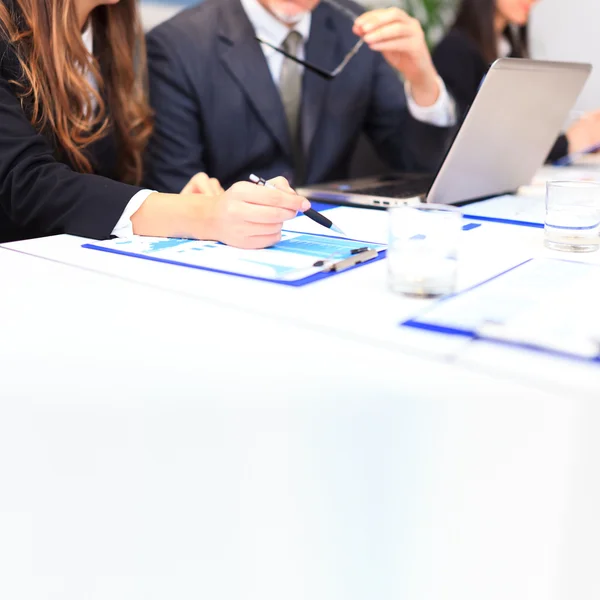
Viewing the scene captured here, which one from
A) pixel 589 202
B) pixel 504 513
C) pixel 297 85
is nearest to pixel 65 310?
pixel 504 513

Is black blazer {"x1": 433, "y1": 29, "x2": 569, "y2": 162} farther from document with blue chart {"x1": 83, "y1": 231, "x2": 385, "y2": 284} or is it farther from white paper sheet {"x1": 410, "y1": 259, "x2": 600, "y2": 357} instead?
white paper sheet {"x1": 410, "y1": 259, "x2": 600, "y2": 357}

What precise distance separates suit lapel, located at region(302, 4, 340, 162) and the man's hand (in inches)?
9.7

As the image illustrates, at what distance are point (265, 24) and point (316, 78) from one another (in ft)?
0.54

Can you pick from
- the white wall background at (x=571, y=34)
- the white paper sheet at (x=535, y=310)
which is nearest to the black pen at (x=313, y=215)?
the white paper sheet at (x=535, y=310)

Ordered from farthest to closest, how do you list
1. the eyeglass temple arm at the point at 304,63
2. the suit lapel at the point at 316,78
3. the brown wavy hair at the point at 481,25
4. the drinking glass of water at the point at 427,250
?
1. the brown wavy hair at the point at 481,25
2. the suit lapel at the point at 316,78
3. the eyeglass temple arm at the point at 304,63
4. the drinking glass of water at the point at 427,250

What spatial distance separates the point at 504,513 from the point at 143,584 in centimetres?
31

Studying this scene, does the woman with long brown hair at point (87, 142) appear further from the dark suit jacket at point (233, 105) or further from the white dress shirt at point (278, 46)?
the white dress shirt at point (278, 46)

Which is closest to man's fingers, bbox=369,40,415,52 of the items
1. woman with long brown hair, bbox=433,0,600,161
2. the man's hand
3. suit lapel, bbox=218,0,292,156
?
the man's hand

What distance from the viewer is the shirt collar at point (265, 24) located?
159 cm

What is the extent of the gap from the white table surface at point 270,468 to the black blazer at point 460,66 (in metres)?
1.60

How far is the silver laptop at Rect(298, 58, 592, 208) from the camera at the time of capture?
109 cm

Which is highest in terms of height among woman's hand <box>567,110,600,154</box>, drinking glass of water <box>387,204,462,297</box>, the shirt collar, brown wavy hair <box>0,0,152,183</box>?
the shirt collar

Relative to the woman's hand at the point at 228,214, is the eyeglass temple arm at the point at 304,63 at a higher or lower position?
higher

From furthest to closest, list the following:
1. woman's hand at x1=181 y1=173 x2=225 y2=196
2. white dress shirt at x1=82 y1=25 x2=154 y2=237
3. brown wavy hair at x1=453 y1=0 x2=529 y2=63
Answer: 1. brown wavy hair at x1=453 y1=0 x2=529 y2=63
2. woman's hand at x1=181 y1=173 x2=225 y2=196
3. white dress shirt at x1=82 y1=25 x2=154 y2=237
